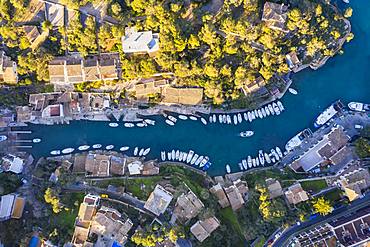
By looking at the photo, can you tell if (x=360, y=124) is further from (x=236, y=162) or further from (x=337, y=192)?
(x=236, y=162)

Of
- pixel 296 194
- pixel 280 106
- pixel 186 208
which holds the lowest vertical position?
pixel 186 208

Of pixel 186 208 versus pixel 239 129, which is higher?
pixel 239 129

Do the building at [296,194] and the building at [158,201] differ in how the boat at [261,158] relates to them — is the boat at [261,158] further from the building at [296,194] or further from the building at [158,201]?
the building at [158,201]

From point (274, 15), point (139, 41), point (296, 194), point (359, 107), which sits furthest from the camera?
point (359, 107)

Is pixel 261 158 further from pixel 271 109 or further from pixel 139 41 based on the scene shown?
pixel 139 41

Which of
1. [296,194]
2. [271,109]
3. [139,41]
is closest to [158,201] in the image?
[296,194]

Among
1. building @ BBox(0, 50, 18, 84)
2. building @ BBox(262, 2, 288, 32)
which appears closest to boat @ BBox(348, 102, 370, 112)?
building @ BBox(262, 2, 288, 32)

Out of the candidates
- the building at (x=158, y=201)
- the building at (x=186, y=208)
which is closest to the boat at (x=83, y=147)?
the building at (x=158, y=201)
